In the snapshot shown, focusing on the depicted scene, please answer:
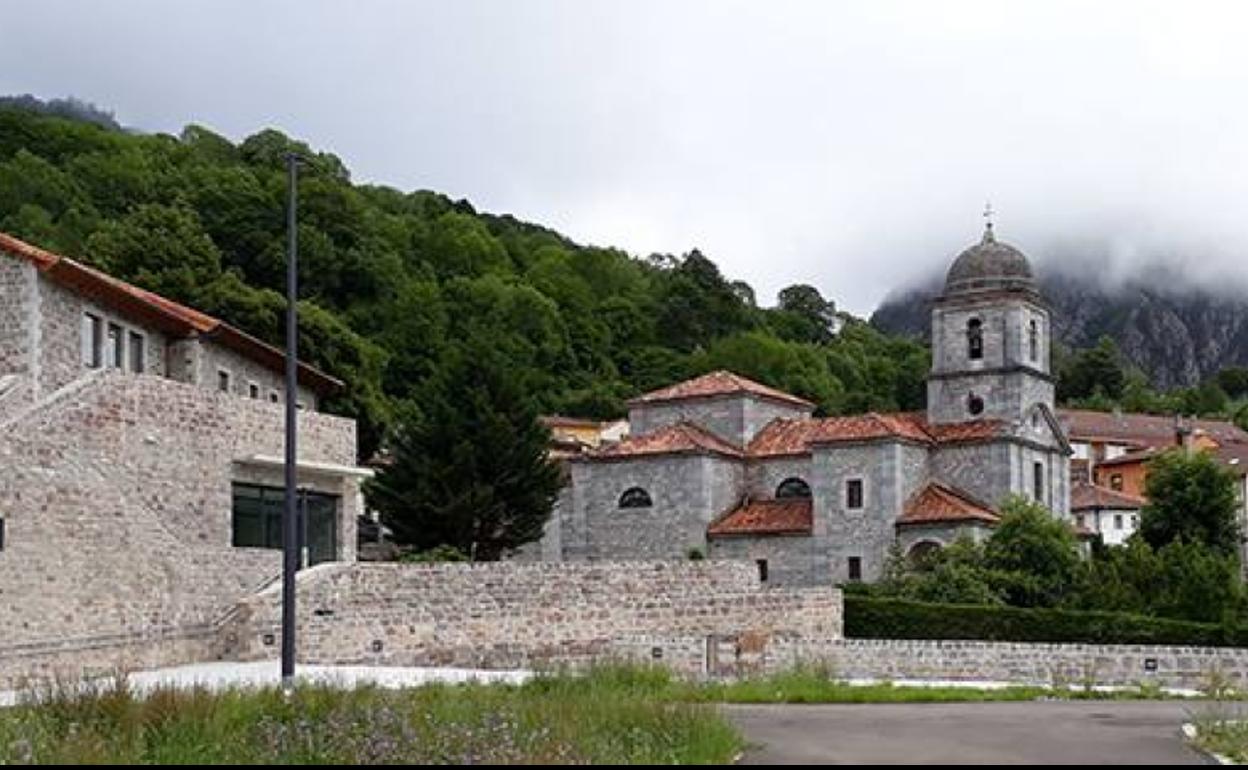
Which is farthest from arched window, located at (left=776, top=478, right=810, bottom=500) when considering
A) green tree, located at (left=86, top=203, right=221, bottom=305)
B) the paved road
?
the paved road

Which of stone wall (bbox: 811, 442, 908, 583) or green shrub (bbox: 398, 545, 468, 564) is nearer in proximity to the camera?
green shrub (bbox: 398, 545, 468, 564)

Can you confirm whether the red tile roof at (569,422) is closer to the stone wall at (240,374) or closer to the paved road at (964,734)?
the stone wall at (240,374)

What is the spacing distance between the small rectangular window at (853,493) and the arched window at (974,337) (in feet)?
25.1

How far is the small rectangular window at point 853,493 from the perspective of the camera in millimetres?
55219

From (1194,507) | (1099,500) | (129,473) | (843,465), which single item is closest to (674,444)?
(843,465)

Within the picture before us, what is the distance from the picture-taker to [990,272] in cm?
6003

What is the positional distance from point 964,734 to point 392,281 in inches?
2846

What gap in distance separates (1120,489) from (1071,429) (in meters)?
17.7

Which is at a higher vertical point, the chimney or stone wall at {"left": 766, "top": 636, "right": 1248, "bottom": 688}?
the chimney

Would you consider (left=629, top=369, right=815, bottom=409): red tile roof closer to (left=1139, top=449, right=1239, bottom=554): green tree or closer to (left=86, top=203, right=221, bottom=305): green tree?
(left=1139, top=449, right=1239, bottom=554): green tree

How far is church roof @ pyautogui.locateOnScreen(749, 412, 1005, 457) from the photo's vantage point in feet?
183

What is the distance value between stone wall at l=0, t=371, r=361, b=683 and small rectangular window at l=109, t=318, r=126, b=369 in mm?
3744

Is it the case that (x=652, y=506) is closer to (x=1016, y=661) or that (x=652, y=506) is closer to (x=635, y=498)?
(x=635, y=498)

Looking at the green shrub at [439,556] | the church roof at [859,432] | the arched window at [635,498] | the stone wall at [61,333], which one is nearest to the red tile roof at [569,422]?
the arched window at [635,498]
